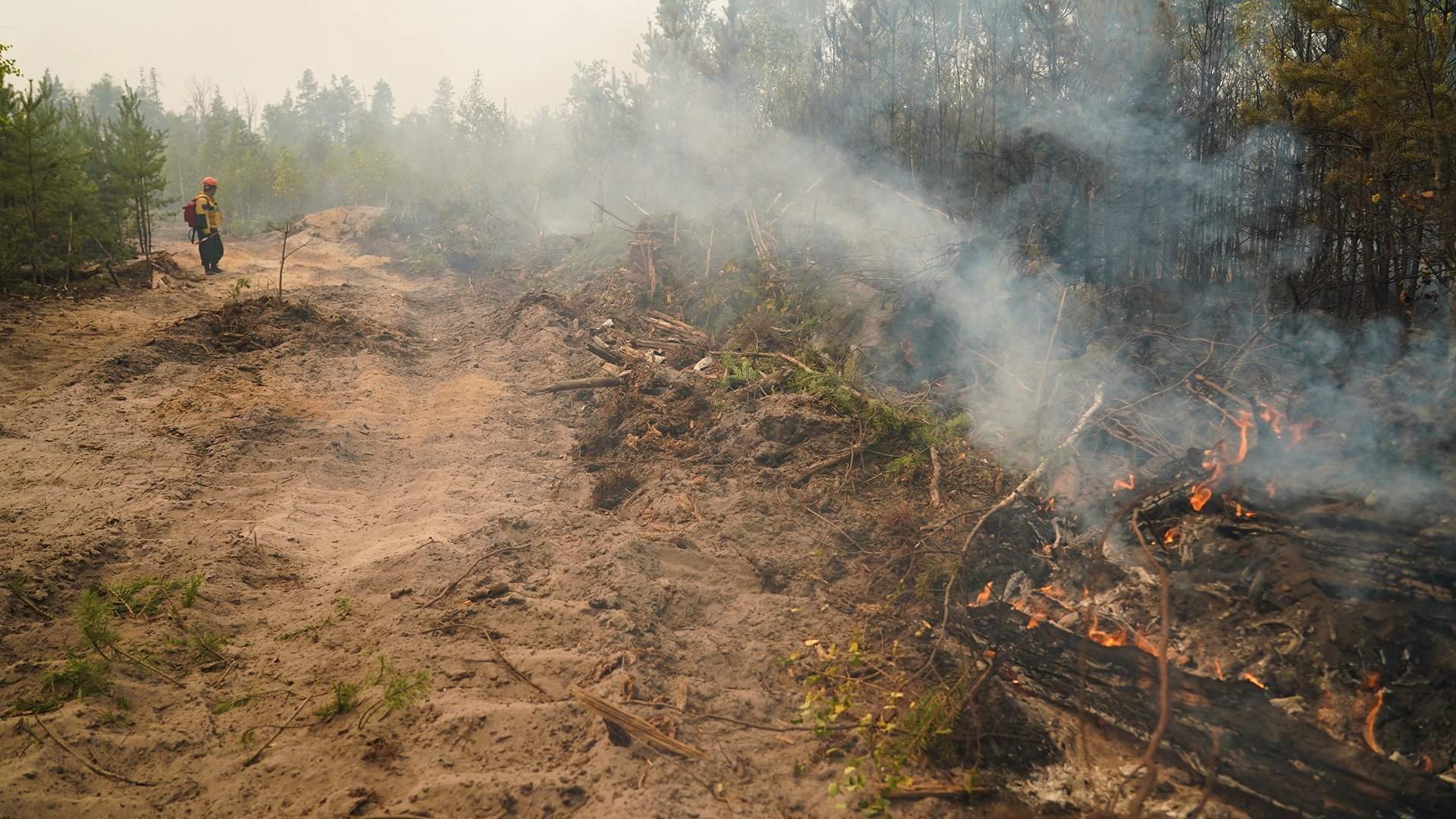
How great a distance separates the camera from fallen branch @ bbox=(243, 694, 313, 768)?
3250mm

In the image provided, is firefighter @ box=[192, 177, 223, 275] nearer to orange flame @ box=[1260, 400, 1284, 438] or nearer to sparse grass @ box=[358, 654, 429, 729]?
sparse grass @ box=[358, 654, 429, 729]

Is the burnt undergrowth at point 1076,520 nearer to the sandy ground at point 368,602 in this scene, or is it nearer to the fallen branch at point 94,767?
the sandy ground at point 368,602

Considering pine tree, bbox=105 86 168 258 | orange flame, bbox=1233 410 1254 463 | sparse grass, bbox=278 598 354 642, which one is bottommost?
sparse grass, bbox=278 598 354 642

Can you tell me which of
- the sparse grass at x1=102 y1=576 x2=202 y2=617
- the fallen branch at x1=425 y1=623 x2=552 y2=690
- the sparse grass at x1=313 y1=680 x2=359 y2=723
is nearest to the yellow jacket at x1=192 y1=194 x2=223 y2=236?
the sparse grass at x1=102 y1=576 x2=202 y2=617

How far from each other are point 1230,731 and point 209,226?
60.1 ft

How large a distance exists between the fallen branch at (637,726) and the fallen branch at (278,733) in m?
1.35

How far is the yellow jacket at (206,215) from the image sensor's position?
14766mm

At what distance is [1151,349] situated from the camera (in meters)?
6.77

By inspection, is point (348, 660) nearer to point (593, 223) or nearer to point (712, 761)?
point (712, 761)

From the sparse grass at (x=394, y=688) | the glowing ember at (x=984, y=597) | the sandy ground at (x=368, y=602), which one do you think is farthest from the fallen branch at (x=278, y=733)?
the glowing ember at (x=984, y=597)

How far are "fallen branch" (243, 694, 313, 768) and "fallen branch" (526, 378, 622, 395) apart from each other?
5.81 metres

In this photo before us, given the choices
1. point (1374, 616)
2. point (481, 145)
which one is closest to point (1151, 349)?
point (1374, 616)

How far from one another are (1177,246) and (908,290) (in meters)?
3.22

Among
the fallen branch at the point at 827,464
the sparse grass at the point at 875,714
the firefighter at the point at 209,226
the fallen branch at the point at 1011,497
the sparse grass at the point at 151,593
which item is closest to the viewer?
the sparse grass at the point at 875,714
